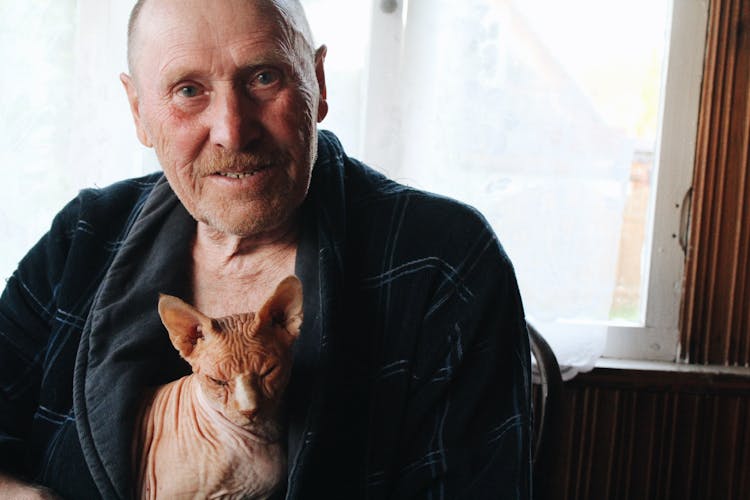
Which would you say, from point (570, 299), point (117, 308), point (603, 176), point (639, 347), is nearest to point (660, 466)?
point (639, 347)

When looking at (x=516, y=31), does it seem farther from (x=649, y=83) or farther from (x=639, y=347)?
(x=639, y=347)

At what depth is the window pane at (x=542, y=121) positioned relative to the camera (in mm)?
1736

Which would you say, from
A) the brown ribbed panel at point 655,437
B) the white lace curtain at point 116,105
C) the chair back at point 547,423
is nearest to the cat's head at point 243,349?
the chair back at point 547,423

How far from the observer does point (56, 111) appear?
172cm

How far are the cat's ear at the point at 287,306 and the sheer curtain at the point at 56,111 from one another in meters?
0.97

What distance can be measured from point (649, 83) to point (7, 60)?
152 cm

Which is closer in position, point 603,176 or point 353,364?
point 353,364

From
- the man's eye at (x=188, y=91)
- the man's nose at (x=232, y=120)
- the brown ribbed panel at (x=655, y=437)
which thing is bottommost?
the brown ribbed panel at (x=655, y=437)

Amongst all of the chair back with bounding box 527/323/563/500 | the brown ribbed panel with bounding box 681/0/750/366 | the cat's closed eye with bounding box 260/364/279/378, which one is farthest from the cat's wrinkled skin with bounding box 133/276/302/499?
the brown ribbed panel with bounding box 681/0/750/366

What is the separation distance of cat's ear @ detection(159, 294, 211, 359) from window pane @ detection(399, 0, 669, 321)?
1.02 metres

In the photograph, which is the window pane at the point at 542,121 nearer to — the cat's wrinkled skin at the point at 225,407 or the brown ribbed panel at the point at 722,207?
the brown ribbed panel at the point at 722,207

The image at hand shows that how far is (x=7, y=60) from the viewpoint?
5.57 ft

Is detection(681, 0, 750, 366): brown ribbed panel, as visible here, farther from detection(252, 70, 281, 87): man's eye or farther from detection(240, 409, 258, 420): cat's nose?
detection(240, 409, 258, 420): cat's nose

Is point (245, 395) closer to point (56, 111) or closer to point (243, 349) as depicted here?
point (243, 349)
